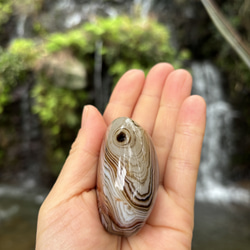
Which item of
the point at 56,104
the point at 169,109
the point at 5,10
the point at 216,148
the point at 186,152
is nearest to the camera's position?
the point at 186,152

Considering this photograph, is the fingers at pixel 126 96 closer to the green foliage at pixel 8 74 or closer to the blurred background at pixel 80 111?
the blurred background at pixel 80 111

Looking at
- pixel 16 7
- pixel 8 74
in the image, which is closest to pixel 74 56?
pixel 8 74

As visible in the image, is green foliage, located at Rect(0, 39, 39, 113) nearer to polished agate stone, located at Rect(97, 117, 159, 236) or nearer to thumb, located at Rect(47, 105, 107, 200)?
thumb, located at Rect(47, 105, 107, 200)

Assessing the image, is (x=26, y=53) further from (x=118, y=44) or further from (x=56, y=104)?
(x=118, y=44)

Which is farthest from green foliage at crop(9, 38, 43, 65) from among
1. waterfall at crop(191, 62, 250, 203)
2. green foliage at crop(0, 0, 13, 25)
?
waterfall at crop(191, 62, 250, 203)

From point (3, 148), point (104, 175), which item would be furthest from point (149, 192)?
point (3, 148)

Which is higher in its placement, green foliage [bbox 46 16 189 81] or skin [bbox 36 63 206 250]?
green foliage [bbox 46 16 189 81]
